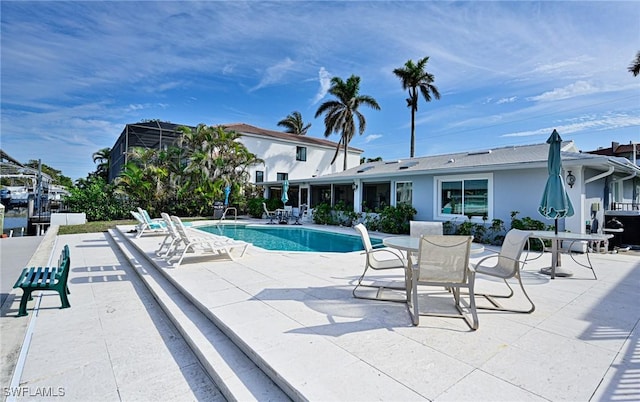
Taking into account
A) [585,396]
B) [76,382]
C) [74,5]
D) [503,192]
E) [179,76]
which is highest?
[179,76]

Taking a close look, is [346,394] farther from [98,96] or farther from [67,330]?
[98,96]

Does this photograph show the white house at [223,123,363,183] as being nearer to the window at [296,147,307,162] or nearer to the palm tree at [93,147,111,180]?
the window at [296,147,307,162]

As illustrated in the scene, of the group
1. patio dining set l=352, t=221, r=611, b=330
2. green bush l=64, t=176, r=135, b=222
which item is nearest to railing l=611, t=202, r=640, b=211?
patio dining set l=352, t=221, r=611, b=330

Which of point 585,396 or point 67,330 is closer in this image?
point 585,396

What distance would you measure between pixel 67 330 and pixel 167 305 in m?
1.12

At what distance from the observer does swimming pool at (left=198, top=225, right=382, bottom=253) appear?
417 inches

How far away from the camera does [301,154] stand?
→ 3083 centimetres

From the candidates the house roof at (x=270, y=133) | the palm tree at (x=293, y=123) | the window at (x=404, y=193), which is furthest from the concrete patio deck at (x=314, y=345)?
the palm tree at (x=293, y=123)

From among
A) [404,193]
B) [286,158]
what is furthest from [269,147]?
[404,193]

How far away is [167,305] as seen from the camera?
14.2 ft

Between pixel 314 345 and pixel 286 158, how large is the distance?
27.4 meters

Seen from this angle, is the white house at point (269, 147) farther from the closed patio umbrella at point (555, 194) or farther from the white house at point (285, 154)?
the closed patio umbrella at point (555, 194)

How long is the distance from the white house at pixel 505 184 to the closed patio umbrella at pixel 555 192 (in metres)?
2.93

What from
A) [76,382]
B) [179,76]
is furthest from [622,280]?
[179,76]
